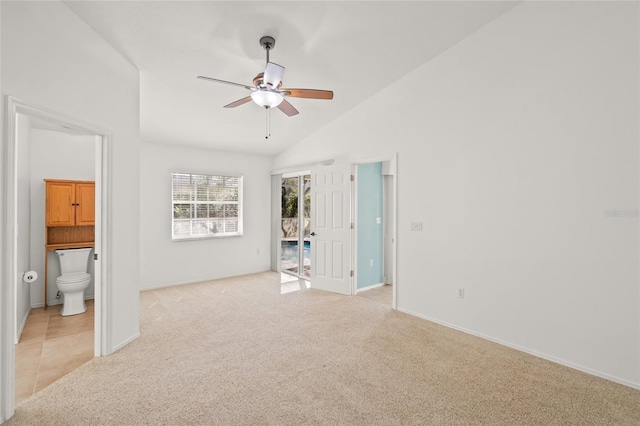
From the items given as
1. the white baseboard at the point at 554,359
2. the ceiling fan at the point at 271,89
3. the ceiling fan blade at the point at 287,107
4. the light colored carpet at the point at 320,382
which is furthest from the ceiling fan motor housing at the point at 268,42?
the white baseboard at the point at 554,359

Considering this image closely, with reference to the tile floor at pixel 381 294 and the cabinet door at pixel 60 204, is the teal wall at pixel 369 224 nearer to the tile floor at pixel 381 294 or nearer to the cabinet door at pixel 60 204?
the tile floor at pixel 381 294

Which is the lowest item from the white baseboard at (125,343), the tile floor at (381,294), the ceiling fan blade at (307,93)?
the tile floor at (381,294)

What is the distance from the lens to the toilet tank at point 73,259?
4141 millimetres

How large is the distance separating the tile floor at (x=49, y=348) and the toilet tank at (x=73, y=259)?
0.55m

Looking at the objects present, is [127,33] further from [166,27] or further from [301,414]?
[301,414]

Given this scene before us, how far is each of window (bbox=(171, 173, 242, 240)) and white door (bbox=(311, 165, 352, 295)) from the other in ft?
5.90

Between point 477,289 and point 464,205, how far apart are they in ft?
3.01

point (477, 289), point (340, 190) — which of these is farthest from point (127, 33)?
point (477, 289)

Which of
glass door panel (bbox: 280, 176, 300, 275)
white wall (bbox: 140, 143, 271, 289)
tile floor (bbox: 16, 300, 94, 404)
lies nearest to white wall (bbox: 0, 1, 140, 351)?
tile floor (bbox: 16, 300, 94, 404)

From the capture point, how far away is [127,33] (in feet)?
8.71

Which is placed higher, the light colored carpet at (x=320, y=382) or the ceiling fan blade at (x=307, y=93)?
the ceiling fan blade at (x=307, y=93)

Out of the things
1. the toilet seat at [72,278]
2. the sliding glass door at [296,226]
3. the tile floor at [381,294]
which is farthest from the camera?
the sliding glass door at [296,226]

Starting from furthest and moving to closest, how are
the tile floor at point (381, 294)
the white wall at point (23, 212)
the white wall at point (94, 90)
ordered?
1. the tile floor at point (381, 294)
2. the white wall at point (23, 212)
3. the white wall at point (94, 90)

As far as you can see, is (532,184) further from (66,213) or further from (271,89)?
(66,213)
